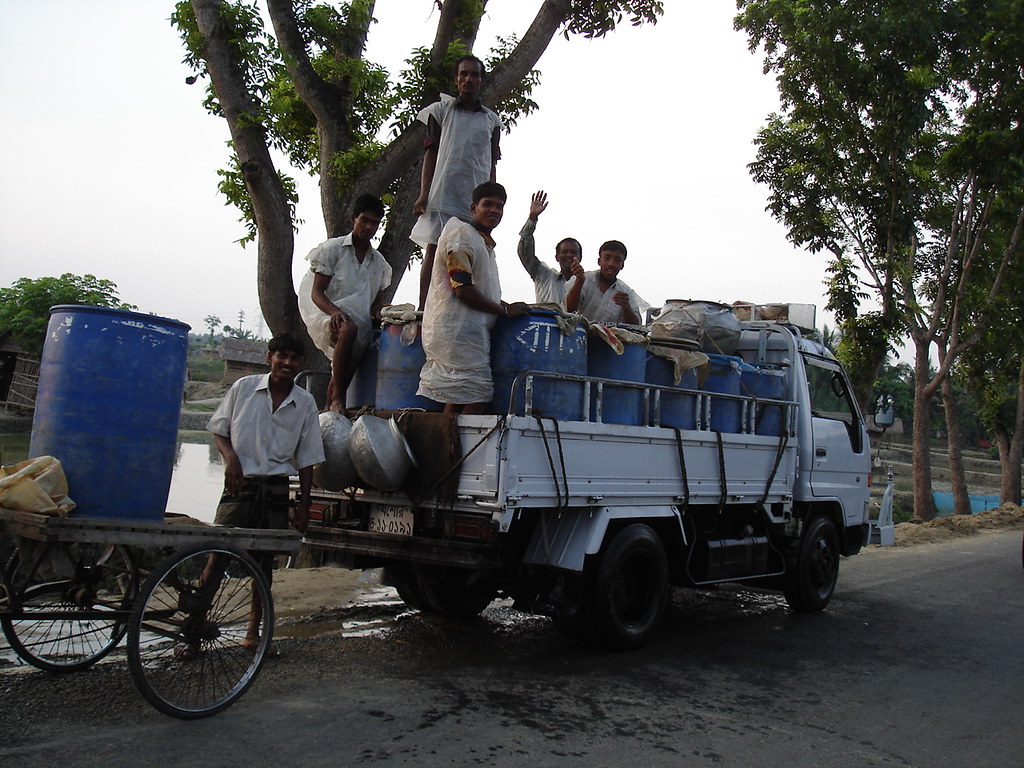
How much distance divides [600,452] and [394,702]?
1.78 m

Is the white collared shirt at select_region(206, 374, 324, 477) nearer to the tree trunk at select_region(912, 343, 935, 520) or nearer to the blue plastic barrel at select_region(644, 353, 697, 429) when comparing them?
the blue plastic barrel at select_region(644, 353, 697, 429)

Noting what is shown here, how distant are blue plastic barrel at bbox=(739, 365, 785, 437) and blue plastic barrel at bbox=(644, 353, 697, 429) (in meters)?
0.83

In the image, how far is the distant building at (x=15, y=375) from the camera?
26.3 metres

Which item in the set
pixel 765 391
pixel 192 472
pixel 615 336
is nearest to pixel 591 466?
pixel 615 336

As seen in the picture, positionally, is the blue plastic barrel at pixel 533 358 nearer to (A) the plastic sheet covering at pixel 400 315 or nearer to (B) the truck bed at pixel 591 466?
(B) the truck bed at pixel 591 466

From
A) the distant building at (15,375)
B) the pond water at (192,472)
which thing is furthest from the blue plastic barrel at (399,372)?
the distant building at (15,375)

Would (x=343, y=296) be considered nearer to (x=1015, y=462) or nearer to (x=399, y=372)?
(x=399, y=372)

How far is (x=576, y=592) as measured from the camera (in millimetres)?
4984

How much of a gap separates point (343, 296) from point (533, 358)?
1360 mm

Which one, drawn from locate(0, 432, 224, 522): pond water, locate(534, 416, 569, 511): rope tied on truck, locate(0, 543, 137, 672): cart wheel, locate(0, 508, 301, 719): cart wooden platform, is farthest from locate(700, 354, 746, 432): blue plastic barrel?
locate(0, 432, 224, 522): pond water

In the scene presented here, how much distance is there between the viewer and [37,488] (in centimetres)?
339

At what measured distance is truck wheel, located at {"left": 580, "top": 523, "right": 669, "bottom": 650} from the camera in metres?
5.09

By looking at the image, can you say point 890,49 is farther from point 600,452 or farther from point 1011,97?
point 600,452

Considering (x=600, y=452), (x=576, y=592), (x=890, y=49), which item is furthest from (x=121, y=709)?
(x=890, y=49)
